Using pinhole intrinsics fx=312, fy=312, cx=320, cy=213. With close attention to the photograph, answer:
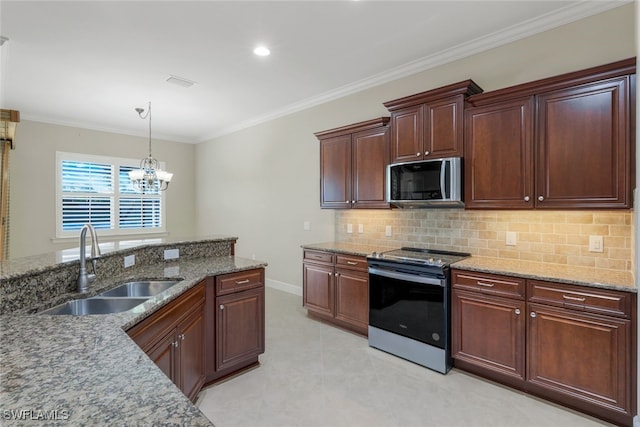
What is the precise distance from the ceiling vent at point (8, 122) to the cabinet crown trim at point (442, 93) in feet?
16.6

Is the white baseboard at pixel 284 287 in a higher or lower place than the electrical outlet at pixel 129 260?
lower

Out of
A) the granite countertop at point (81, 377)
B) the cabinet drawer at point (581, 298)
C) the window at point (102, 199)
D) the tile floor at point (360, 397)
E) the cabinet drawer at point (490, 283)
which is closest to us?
the granite countertop at point (81, 377)

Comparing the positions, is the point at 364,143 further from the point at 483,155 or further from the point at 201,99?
the point at 201,99

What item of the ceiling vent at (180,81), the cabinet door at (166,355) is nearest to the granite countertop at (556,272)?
the cabinet door at (166,355)

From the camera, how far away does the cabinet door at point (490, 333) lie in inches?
91.8

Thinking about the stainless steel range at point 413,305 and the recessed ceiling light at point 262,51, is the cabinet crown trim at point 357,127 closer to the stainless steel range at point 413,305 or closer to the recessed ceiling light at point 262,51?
the recessed ceiling light at point 262,51

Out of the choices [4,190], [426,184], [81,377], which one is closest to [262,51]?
[426,184]

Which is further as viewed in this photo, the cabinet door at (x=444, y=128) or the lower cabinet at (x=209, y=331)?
the cabinet door at (x=444, y=128)

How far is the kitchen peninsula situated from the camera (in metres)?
0.77

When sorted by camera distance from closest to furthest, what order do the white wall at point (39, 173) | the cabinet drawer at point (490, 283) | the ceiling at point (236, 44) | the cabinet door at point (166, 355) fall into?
the cabinet door at point (166, 355), the cabinet drawer at point (490, 283), the ceiling at point (236, 44), the white wall at point (39, 173)

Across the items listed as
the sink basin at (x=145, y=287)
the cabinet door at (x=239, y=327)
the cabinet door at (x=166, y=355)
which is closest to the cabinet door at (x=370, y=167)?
the cabinet door at (x=239, y=327)

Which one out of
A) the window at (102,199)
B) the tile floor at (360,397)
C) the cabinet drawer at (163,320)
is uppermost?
the window at (102,199)

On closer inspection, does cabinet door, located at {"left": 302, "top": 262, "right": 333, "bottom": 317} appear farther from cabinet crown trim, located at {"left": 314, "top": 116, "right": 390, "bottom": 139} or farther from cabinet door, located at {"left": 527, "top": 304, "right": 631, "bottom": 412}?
cabinet door, located at {"left": 527, "top": 304, "right": 631, "bottom": 412}

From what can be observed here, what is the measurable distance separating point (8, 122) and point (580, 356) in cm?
689
